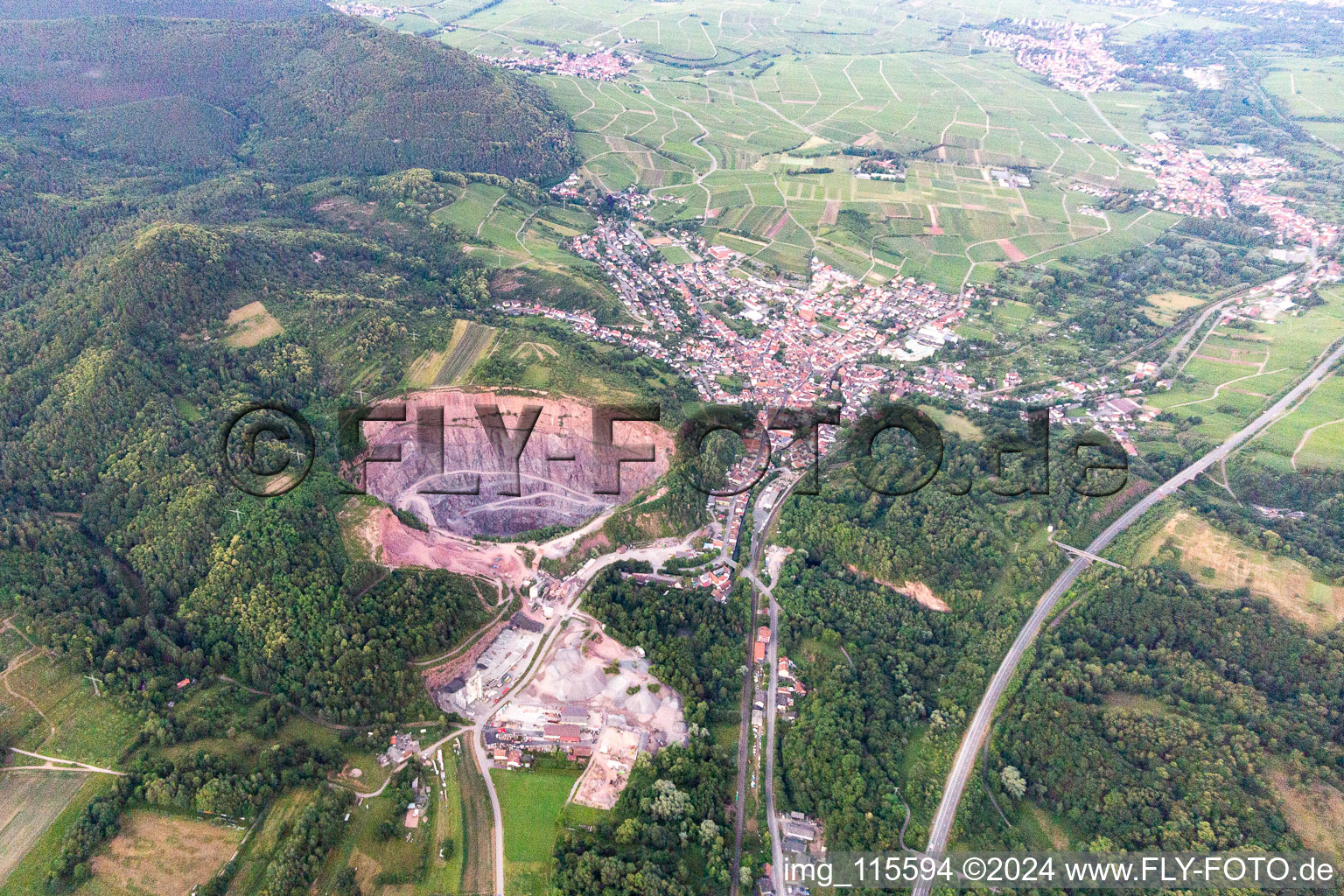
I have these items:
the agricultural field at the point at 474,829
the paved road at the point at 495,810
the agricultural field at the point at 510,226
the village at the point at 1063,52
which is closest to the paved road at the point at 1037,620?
the paved road at the point at 495,810

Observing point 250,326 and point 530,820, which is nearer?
point 530,820

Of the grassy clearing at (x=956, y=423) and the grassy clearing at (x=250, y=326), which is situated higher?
the grassy clearing at (x=250, y=326)

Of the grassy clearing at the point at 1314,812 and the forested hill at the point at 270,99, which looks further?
the forested hill at the point at 270,99

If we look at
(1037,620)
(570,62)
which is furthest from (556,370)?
(570,62)

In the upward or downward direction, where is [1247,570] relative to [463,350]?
downward

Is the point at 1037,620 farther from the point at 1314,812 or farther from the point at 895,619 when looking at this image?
the point at 1314,812

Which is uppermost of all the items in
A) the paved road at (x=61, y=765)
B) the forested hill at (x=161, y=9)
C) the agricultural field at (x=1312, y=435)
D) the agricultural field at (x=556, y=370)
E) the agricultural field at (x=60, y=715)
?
the forested hill at (x=161, y=9)

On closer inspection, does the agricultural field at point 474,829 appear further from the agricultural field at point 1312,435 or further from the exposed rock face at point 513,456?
the agricultural field at point 1312,435

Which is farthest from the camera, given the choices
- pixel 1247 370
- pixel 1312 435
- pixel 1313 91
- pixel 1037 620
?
pixel 1313 91
